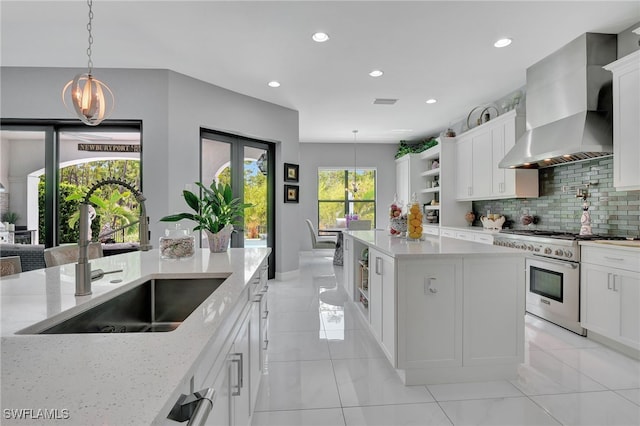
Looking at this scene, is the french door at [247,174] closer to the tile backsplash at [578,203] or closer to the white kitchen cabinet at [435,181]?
the white kitchen cabinet at [435,181]

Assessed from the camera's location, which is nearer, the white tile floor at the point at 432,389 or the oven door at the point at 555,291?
the white tile floor at the point at 432,389

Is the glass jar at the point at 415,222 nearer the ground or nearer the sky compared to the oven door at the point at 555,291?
nearer the sky

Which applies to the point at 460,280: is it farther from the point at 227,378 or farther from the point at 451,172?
the point at 451,172

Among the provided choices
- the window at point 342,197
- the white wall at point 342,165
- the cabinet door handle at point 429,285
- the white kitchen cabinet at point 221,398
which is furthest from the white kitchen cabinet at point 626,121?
the window at point 342,197

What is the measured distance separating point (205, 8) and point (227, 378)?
2.86 meters

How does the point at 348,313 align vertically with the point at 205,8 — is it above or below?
below

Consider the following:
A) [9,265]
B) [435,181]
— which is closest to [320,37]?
[9,265]

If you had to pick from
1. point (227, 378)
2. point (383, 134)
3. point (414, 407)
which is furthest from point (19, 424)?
point (383, 134)

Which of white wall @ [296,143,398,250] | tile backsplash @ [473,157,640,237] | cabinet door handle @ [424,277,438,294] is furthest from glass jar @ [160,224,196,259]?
white wall @ [296,143,398,250]

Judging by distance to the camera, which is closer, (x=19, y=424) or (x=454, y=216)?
(x=19, y=424)

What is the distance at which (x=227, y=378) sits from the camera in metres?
1.05

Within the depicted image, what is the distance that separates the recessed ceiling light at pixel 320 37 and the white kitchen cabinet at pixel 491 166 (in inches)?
107

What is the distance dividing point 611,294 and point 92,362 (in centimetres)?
355

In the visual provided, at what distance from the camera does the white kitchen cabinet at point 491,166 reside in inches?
167
